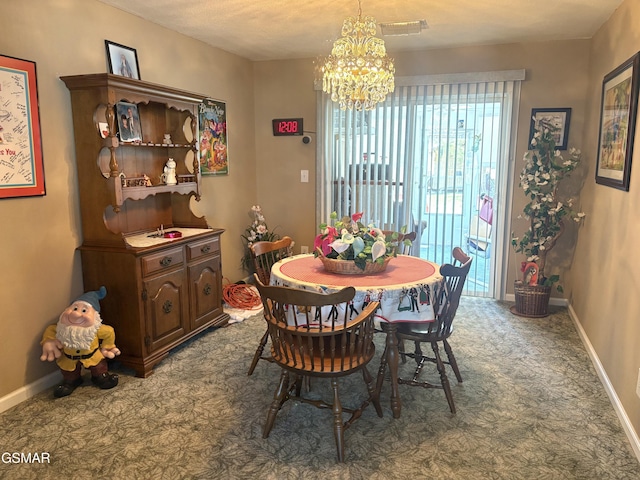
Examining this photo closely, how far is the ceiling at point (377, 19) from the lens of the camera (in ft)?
10.5

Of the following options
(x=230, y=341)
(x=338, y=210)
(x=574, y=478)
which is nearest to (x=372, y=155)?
(x=338, y=210)

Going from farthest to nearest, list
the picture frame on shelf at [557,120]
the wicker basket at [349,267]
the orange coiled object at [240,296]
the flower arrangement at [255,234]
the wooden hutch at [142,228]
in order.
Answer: the flower arrangement at [255,234], the orange coiled object at [240,296], the picture frame on shelf at [557,120], the wooden hutch at [142,228], the wicker basket at [349,267]

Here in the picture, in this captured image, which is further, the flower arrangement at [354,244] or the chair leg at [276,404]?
the flower arrangement at [354,244]

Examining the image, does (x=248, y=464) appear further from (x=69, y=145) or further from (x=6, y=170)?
(x=69, y=145)

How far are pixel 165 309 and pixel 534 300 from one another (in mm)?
3102

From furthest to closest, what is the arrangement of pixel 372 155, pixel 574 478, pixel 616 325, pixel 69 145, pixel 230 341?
pixel 372 155 → pixel 230 341 → pixel 69 145 → pixel 616 325 → pixel 574 478

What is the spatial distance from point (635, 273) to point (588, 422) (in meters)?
0.84

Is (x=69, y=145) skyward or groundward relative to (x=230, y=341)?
skyward

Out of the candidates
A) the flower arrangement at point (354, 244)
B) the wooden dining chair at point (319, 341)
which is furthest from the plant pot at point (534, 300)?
the wooden dining chair at point (319, 341)

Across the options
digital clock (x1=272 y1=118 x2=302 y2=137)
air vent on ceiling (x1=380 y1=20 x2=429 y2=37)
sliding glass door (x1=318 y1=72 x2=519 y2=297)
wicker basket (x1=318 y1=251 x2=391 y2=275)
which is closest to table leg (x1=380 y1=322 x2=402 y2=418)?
wicker basket (x1=318 y1=251 x2=391 y2=275)

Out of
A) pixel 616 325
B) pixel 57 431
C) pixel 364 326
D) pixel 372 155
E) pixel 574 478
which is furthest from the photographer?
pixel 372 155

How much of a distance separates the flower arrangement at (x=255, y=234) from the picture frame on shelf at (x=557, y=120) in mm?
2732

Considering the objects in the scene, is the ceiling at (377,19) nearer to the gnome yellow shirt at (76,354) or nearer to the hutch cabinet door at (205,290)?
the hutch cabinet door at (205,290)

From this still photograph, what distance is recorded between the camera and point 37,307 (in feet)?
9.24
